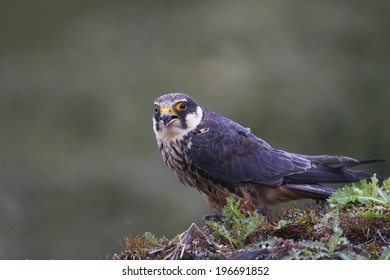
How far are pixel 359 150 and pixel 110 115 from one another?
2607mm

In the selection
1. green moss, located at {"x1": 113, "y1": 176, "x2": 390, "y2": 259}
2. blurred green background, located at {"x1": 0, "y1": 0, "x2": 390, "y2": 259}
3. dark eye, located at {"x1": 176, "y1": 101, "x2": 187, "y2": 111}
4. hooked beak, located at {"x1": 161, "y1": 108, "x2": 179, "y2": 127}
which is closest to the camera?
green moss, located at {"x1": 113, "y1": 176, "x2": 390, "y2": 259}

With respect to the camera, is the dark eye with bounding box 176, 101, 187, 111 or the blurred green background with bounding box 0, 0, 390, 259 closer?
the dark eye with bounding box 176, 101, 187, 111

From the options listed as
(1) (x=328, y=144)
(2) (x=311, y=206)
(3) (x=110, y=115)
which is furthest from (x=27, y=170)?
(2) (x=311, y=206)

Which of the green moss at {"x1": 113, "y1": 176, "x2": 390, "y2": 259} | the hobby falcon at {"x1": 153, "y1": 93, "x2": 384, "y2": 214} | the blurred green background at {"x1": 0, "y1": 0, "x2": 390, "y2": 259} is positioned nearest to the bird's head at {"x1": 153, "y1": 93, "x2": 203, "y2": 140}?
the hobby falcon at {"x1": 153, "y1": 93, "x2": 384, "y2": 214}

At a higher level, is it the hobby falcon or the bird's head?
the bird's head

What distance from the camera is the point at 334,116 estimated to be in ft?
26.0

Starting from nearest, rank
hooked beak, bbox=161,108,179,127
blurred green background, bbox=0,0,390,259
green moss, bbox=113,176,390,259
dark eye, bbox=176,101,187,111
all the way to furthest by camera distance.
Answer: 1. green moss, bbox=113,176,390,259
2. hooked beak, bbox=161,108,179,127
3. dark eye, bbox=176,101,187,111
4. blurred green background, bbox=0,0,390,259

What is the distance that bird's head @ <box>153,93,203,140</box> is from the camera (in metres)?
4.50

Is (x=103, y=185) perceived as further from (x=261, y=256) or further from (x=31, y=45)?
(x=261, y=256)

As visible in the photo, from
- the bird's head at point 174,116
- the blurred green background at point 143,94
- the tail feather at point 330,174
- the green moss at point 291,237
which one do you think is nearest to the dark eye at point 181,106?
the bird's head at point 174,116

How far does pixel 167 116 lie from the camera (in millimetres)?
4461

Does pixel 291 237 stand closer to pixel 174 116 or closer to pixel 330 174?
pixel 330 174

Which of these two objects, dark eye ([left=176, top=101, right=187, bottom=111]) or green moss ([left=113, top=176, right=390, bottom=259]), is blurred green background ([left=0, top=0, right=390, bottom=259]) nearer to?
dark eye ([left=176, top=101, right=187, bottom=111])

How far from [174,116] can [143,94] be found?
11.0 feet
